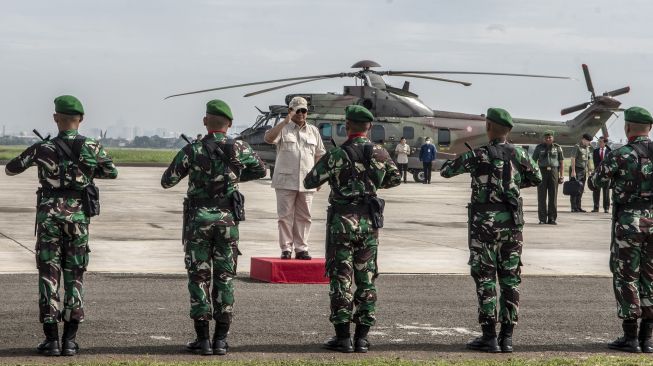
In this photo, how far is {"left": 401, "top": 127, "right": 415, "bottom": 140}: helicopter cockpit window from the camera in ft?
136

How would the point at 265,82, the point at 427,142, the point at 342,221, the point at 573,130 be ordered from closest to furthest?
the point at 342,221
the point at 265,82
the point at 427,142
the point at 573,130

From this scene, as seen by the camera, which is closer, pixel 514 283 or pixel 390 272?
pixel 514 283

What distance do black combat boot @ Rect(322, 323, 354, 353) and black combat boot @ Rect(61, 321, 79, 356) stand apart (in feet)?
5.96

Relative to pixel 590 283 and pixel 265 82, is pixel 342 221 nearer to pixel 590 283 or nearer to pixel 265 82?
pixel 590 283

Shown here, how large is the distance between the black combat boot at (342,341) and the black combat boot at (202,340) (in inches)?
36.1

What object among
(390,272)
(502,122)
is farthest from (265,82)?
(502,122)

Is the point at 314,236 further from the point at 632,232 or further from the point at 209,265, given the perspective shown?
the point at 209,265

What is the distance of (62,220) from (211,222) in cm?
101

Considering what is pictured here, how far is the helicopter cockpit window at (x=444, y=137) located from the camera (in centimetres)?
4244

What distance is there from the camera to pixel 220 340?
847cm

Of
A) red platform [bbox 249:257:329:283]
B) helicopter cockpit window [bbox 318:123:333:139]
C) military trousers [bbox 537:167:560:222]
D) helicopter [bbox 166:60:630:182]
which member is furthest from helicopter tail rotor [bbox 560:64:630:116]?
red platform [bbox 249:257:329:283]

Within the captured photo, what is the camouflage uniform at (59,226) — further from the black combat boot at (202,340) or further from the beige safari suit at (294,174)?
the beige safari suit at (294,174)

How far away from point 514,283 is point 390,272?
4872 millimetres

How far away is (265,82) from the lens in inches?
1155
